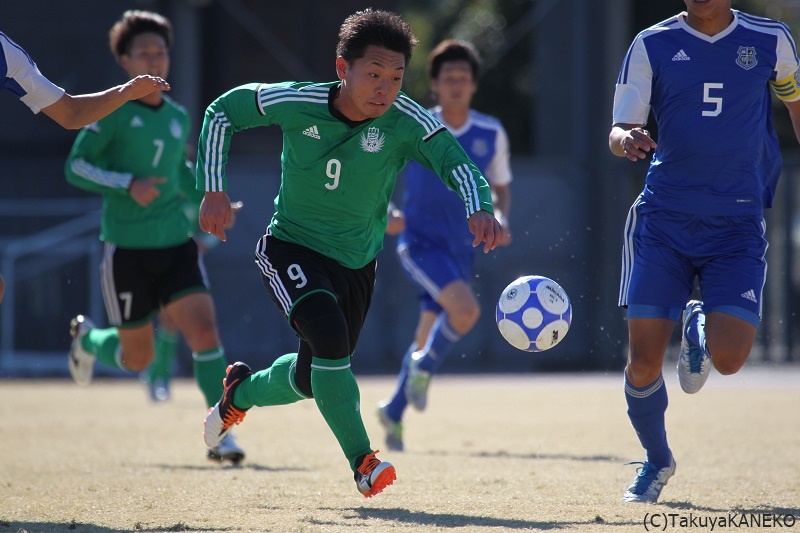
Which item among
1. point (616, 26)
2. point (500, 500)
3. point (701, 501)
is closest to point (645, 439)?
point (701, 501)

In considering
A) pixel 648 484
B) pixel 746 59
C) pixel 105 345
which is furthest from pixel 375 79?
pixel 105 345

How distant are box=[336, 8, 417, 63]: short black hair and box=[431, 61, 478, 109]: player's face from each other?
301cm

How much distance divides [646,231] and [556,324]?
24.5 inches

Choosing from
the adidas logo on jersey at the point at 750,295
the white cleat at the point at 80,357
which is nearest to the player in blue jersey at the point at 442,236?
the white cleat at the point at 80,357

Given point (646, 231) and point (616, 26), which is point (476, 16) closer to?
point (616, 26)

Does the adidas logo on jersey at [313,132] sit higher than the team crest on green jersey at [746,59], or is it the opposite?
the team crest on green jersey at [746,59]

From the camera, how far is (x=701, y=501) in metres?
5.19

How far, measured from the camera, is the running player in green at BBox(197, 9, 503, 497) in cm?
488

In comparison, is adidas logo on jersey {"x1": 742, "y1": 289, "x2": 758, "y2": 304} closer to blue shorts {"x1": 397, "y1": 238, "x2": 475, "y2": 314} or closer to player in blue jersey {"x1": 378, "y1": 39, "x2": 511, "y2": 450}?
player in blue jersey {"x1": 378, "y1": 39, "x2": 511, "y2": 450}

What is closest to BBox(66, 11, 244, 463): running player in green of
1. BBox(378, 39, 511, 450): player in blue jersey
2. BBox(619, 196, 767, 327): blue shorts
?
BBox(378, 39, 511, 450): player in blue jersey

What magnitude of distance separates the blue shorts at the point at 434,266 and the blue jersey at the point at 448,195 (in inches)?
2.1

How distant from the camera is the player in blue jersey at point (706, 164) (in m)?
4.97

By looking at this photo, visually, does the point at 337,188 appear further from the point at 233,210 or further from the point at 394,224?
the point at 394,224

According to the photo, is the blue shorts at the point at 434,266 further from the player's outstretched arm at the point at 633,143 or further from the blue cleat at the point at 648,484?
the player's outstretched arm at the point at 633,143
